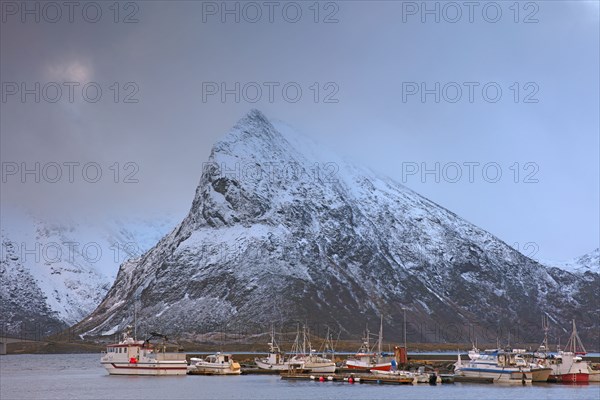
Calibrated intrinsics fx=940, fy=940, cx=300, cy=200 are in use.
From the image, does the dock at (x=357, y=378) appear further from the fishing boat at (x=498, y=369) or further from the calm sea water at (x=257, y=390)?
the fishing boat at (x=498, y=369)

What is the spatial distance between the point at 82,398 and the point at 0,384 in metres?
45.7

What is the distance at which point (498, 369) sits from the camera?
188 meters

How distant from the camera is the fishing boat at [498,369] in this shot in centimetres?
18612

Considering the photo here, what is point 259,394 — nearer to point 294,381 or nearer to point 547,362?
point 294,381

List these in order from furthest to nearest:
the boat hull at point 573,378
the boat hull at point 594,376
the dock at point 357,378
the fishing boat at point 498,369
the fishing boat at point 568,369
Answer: the boat hull at point 594,376 < the fishing boat at point 568,369 < the boat hull at point 573,378 < the fishing boat at point 498,369 < the dock at point 357,378

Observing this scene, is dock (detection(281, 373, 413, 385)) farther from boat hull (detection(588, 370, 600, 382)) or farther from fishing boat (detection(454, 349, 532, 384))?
boat hull (detection(588, 370, 600, 382))

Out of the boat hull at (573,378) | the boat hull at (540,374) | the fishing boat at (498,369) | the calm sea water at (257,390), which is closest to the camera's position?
the calm sea water at (257,390)

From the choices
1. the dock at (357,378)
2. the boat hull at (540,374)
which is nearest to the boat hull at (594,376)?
the boat hull at (540,374)

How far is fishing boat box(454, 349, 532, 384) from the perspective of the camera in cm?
18612

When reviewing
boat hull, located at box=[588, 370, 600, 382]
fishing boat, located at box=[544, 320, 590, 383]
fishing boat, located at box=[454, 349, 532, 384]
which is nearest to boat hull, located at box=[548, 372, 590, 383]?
fishing boat, located at box=[544, 320, 590, 383]

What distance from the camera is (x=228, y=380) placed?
19262 cm

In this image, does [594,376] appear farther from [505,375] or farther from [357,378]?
[357,378]

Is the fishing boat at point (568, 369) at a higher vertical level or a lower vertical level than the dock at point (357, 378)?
higher

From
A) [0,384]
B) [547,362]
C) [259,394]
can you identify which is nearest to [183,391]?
[259,394]
